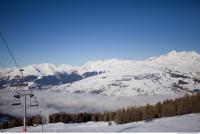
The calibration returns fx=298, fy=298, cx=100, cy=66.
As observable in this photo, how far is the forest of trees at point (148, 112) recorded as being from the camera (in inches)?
960

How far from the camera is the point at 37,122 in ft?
153

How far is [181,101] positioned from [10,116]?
6142 cm

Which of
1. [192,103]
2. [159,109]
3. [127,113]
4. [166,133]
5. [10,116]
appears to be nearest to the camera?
[166,133]

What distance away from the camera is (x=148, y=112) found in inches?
1326

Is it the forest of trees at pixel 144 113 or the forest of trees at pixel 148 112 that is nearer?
the forest of trees at pixel 148 112

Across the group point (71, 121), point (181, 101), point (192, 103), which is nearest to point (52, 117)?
point (71, 121)

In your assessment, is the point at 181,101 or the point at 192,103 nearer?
the point at 192,103

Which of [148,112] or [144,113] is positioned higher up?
[148,112]

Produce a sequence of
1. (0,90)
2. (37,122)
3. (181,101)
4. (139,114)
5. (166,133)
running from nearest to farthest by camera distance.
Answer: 1. (166,133)
2. (0,90)
3. (181,101)
4. (139,114)
5. (37,122)

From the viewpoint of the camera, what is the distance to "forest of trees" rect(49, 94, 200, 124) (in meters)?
24.4

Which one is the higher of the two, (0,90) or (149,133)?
(0,90)

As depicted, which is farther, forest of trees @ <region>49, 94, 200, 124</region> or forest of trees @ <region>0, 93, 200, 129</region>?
forest of trees @ <region>0, 93, 200, 129</region>

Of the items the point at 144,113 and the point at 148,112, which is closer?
the point at 148,112

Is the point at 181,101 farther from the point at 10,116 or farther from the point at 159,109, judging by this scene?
the point at 10,116
